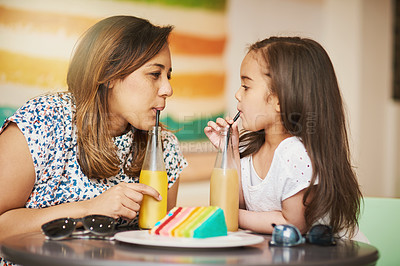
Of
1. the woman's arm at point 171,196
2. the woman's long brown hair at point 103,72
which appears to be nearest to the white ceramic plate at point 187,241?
the woman's long brown hair at point 103,72

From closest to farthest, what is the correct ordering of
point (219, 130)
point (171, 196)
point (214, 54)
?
point (219, 130) → point (171, 196) → point (214, 54)

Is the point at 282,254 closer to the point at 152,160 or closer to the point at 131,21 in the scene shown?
the point at 152,160

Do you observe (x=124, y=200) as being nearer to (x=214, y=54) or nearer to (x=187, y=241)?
(x=187, y=241)

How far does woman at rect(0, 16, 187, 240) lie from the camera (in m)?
1.37

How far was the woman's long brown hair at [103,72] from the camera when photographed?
1.54 meters

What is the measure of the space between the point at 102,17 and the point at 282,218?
6.70ft

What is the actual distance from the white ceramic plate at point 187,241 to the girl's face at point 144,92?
575 mm

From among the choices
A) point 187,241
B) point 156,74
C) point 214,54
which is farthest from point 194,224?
point 214,54

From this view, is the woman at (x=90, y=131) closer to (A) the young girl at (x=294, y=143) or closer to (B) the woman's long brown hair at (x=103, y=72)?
(B) the woman's long brown hair at (x=103, y=72)

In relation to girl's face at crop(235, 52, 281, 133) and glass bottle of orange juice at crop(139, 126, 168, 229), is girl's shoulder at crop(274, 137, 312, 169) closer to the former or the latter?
girl's face at crop(235, 52, 281, 133)

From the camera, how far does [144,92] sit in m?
1.58

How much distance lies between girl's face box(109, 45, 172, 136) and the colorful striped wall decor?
131 cm

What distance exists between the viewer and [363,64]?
391 cm

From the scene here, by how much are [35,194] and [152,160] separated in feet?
1.31
